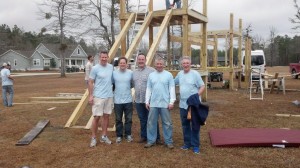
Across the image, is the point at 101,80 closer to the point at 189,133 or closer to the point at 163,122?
the point at 163,122

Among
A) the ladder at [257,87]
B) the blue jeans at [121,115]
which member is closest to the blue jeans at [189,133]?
the blue jeans at [121,115]

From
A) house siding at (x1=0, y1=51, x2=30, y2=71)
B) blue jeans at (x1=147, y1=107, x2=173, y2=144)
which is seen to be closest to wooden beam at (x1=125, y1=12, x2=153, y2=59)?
blue jeans at (x1=147, y1=107, x2=173, y2=144)

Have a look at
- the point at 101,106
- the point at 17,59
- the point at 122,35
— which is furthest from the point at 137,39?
the point at 17,59

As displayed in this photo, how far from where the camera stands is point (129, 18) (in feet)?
32.8

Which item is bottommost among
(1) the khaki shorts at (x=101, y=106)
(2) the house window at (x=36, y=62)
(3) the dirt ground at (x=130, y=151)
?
(3) the dirt ground at (x=130, y=151)

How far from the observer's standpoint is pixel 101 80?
239 inches

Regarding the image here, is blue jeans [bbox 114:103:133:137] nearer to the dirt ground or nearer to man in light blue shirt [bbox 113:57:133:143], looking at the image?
man in light blue shirt [bbox 113:57:133:143]

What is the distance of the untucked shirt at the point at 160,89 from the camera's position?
18.9 ft

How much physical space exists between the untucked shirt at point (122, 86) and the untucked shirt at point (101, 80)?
0.48ft

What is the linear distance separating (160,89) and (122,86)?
78 cm

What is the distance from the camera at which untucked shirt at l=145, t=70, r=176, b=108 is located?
5754 mm

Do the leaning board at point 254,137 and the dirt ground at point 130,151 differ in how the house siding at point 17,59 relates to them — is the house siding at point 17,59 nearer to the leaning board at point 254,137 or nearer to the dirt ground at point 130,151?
the dirt ground at point 130,151

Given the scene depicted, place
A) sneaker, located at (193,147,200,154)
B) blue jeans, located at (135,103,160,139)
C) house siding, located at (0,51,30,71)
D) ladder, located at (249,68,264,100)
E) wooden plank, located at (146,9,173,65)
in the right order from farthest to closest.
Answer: house siding, located at (0,51,30,71), ladder, located at (249,68,264,100), wooden plank, located at (146,9,173,65), blue jeans, located at (135,103,160,139), sneaker, located at (193,147,200,154)

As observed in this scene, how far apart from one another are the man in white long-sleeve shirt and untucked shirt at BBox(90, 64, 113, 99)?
78 cm
